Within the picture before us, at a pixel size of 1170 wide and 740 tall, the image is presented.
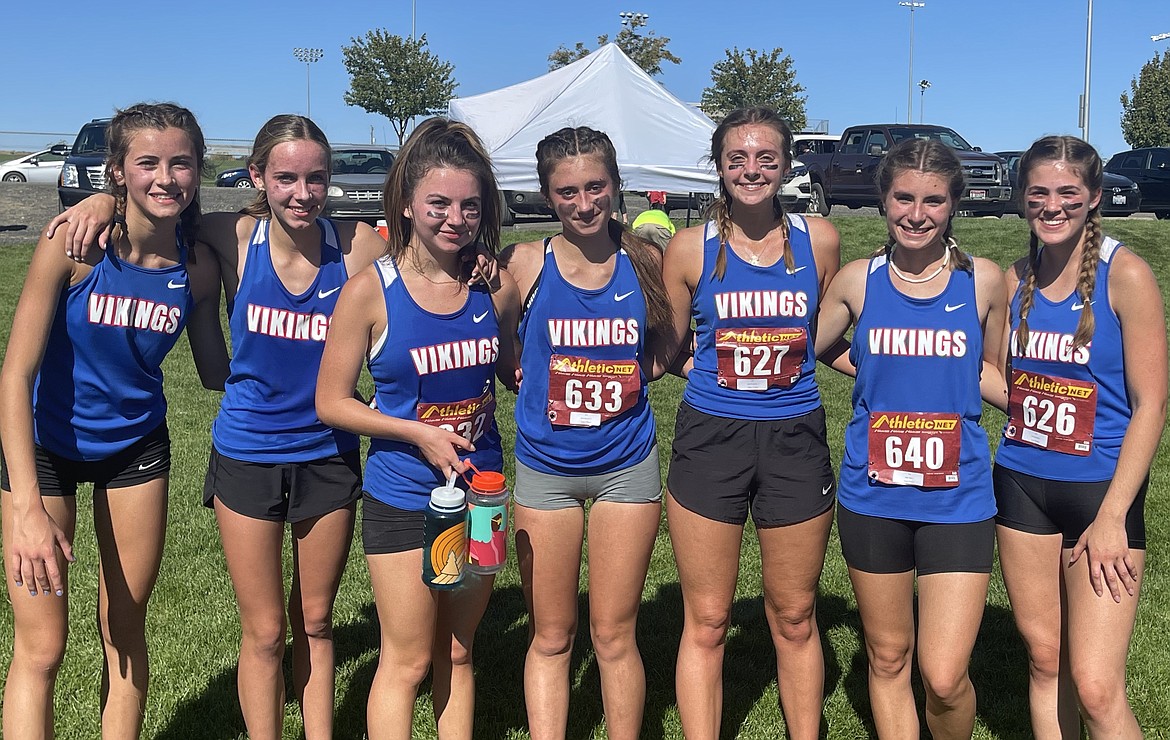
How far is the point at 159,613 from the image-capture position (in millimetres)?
4695

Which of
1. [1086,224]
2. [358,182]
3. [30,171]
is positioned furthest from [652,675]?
[30,171]

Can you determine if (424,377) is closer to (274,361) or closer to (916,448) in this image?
(274,361)

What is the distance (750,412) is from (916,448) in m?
0.50

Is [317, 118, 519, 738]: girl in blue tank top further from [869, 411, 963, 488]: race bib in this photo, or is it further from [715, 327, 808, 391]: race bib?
[869, 411, 963, 488]: race bib

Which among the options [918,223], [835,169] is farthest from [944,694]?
[835,169]

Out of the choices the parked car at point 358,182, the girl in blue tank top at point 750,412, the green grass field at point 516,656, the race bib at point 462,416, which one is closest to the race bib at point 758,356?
the girl in blue tank top at point 750,412

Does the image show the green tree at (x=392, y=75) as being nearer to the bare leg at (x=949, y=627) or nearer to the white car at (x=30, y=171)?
the white car at (x=30, y=171)

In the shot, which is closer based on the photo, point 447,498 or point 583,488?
point 447,498

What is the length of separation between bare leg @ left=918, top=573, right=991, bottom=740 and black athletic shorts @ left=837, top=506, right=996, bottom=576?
0.11ft

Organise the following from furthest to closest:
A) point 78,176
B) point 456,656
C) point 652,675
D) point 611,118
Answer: point 78,176, point 611,118, point 652,675, point 456,656

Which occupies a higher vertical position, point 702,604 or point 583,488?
point 583,488

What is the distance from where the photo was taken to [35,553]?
2670 millimetres

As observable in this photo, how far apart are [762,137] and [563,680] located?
71.9 inches

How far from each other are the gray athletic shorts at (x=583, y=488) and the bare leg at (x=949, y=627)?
2.91 feet
